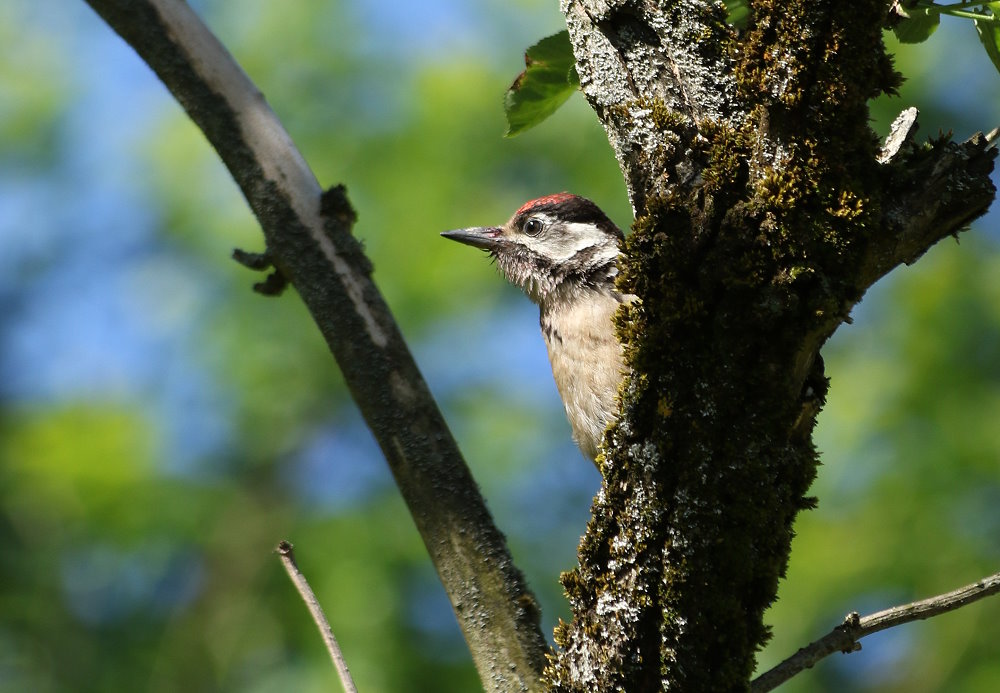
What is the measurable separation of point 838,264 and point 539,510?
19.2 feet

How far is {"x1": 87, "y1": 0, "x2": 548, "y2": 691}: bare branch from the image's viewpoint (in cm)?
298

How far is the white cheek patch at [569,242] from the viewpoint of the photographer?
4.65 meters

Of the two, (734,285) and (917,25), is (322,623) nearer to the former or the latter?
(734,285)

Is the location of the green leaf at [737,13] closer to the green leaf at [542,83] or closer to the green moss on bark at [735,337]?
the green moss on bark at [735,337]

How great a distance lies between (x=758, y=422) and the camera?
216cm

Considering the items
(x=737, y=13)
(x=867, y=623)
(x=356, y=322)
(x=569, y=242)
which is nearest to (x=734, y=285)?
(x=737, y=13)

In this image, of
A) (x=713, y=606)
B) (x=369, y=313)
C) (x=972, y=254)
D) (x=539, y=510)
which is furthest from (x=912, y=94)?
(x=713, y=606)

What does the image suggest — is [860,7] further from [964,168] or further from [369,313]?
[369,313]

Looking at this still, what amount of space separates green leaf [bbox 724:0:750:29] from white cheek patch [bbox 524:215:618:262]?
6.68ft

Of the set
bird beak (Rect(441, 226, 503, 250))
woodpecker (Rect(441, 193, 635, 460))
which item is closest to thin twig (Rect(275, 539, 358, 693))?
woodpecker (Rect(441, 193, 635, 460))

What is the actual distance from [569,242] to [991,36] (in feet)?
8.24

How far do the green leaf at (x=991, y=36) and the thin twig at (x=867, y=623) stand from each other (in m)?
1.26

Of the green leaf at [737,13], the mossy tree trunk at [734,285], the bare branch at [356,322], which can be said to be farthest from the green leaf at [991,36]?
the bare branch at [356,322]

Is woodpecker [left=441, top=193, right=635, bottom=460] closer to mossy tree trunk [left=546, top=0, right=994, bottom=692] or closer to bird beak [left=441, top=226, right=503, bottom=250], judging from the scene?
bird beak [left=441, top=226, right=503, bottom=250]
